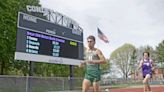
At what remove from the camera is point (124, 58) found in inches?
3848

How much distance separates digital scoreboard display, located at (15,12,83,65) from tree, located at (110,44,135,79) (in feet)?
217

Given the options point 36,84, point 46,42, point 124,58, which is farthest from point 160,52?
point 36,84

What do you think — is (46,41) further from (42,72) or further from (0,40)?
(42,72)

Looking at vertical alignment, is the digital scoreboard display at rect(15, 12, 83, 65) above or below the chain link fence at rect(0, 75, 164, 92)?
above

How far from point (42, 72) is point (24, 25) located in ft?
96.3

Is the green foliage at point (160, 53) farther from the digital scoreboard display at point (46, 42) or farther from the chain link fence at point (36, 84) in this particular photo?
the chain link fence at point (36, 84)

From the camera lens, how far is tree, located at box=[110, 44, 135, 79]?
97.2m

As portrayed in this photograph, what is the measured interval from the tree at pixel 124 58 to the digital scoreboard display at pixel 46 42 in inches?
2610

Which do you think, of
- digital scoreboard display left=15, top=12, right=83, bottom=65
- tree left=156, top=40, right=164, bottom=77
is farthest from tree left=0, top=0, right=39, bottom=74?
tree left=156, top=40, right=164, bottom=77

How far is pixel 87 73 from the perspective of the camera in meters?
7.98

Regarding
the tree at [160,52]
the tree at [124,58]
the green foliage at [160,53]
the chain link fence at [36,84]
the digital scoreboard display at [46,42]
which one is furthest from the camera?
the green foliage at [160,53]

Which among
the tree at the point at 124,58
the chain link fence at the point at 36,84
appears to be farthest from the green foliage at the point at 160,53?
the chain link fence at the point at 36,84

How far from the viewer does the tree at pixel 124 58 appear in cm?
9725

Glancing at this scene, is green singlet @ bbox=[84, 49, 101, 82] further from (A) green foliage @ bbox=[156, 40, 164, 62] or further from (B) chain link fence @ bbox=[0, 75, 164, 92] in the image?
(A) green foliage @ bbox=[156, 40, 164, 62]
